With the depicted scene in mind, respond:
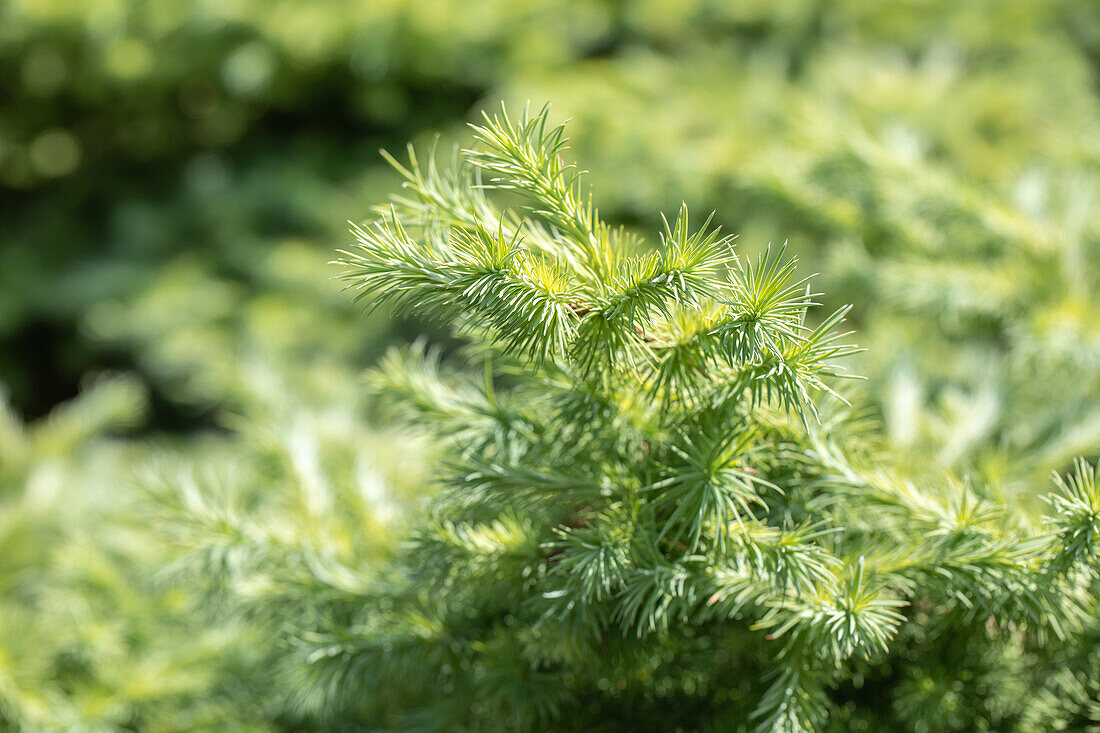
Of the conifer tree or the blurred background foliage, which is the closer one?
the conifer tree

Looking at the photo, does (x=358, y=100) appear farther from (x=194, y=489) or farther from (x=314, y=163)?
(x=194, y=489)

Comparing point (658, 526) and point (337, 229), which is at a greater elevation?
point (658, 526)

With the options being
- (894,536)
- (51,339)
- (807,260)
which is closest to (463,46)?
(807,260)

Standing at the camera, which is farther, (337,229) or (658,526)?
(337,229)

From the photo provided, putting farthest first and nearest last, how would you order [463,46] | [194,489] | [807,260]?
[463,46], [807,260], [194,489]
